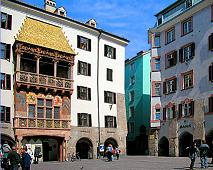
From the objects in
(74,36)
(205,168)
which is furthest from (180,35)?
(205,168)

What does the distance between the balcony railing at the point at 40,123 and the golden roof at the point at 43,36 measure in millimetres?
8135

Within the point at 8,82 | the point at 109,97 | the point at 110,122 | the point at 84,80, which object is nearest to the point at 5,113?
the point at 8,82

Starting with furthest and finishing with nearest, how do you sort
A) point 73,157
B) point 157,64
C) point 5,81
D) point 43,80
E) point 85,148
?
1. point 157,64
2. point 85,148
3. point 73,157
4. point 43,80
5. point 5,81

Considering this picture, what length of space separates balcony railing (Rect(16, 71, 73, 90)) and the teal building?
24.8 metres

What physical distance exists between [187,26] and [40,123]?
900 inches

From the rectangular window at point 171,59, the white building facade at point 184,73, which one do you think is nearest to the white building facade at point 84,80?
the white building facade at point 184,73

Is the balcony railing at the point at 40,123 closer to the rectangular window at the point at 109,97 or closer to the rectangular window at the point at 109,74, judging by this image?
the rectangular window at the point at 109,97

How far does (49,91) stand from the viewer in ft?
140

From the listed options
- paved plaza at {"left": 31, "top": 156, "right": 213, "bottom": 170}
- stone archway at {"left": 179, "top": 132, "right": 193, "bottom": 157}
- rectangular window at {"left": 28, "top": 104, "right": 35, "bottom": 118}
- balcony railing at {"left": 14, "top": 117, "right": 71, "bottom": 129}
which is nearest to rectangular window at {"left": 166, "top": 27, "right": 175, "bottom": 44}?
stone archway at {"left": 179, "top": 132, "right": 193, "bottom": 157}

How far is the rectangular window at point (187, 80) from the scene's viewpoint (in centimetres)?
4788

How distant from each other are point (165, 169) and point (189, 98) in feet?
77.5

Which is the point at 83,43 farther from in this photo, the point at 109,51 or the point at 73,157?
the point at 73,157

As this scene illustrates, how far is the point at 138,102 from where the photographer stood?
2697 inches

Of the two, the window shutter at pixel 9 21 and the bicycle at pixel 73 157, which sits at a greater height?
the window shutter at pixel 9 21
